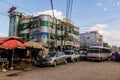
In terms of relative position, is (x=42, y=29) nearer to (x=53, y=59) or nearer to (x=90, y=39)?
(x=53, y=59)

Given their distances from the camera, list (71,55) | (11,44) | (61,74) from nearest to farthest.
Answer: (61,74) → (11,44) → (71,55)

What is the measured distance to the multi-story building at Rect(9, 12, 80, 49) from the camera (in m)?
42.2

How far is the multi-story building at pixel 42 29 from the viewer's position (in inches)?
1663

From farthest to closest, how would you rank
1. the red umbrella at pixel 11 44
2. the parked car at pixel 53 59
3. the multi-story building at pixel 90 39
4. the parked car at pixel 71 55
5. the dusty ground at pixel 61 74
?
the multi-story building at pixel 90 39, the parked car at pixel 71 55, the parked car at pixel 53 59, the red umbrella at pixel 11 44, the dusty ground at pixel 61 74

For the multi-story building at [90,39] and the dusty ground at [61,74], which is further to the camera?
the multi-story building at [90,39]

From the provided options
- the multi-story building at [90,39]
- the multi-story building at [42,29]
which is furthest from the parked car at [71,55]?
the multi-story building at [90,39]

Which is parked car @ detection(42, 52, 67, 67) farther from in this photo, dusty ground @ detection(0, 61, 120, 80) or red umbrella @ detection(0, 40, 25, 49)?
red umbrella @ detection(0, 40, 25, 49)

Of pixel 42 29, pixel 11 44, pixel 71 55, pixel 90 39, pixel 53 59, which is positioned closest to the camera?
pixel 11 44

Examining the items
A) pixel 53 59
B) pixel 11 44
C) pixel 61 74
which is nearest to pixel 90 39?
pixel 53 59

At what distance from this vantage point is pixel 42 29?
42094 millimetres

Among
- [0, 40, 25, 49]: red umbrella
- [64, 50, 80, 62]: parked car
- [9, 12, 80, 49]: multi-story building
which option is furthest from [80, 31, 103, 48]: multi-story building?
[0, 40, 25, 49]: red umbrella

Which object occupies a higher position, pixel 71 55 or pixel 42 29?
pixel 42 29

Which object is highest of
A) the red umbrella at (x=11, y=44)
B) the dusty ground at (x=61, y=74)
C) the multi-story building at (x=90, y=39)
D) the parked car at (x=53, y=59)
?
the multi-story building at (x=90, y=39)

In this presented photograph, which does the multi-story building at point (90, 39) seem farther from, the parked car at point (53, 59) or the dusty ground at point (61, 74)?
the dusty ground at point (61, 74)
